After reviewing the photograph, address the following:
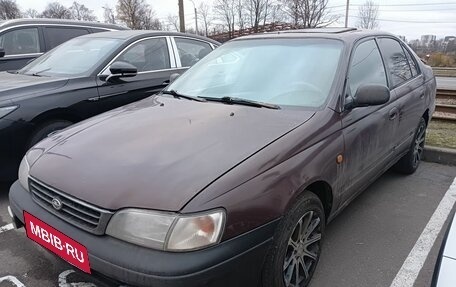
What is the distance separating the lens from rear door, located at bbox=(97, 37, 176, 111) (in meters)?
4.49

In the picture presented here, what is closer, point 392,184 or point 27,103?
point 27,103

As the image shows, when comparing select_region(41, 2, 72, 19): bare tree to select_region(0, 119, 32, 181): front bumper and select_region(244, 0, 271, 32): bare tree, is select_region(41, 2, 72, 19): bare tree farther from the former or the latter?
select_region(0, 119, 32, 181): front bumper

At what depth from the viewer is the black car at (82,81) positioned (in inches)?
148

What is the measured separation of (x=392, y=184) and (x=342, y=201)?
1.71 metres

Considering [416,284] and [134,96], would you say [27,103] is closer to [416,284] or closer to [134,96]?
[134,96]

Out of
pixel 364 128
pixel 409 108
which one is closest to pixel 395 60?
pixel 409 108

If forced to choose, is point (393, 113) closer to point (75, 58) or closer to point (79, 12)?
point (75, 58)

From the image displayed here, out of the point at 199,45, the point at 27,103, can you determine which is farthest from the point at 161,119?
the point at 199,45

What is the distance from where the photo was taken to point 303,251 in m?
2.41

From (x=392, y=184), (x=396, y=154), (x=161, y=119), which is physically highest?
(x=161, y=119)

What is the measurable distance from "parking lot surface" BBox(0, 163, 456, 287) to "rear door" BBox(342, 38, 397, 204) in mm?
405

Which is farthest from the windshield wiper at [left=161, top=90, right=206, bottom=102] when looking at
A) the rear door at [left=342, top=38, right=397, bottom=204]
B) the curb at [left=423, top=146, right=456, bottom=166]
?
the curb at [left=423, top=146, right=456, bottom=166]

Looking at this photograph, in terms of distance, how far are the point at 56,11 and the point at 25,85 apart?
62.6 meters

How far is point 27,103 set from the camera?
3.81 metres
